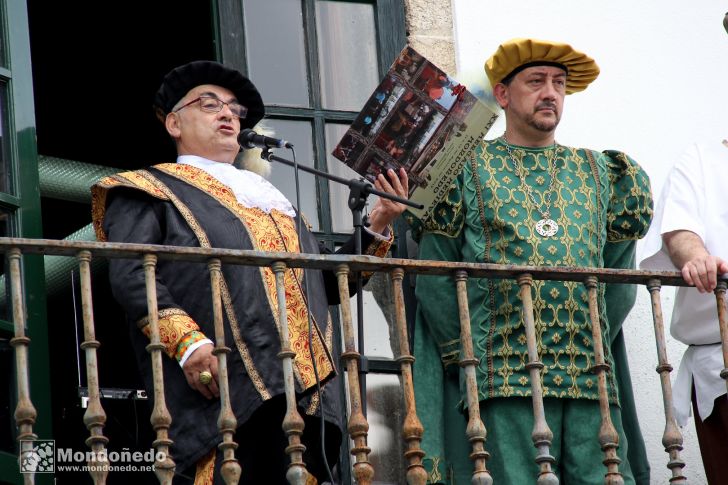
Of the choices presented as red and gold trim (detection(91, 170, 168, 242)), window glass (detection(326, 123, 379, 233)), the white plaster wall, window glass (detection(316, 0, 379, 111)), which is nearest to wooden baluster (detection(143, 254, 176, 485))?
red and gold trim (detection(91, 170, 168, 242))

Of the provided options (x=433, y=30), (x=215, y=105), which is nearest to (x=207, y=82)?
(x=215, y=105)

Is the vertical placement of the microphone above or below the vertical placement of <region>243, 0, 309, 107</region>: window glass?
below

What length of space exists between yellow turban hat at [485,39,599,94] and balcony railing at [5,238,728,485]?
1.10m

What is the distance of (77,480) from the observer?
23.6 ft

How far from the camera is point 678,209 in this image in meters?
5.69

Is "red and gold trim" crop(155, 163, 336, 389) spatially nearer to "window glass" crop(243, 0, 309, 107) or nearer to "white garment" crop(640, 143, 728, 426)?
"window glass" crop(243, 0, 309, 107)

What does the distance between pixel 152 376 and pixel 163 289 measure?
0.99 ft

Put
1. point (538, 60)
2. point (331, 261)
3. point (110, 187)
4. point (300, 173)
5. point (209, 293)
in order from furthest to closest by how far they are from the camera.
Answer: point (300, 173) → point (538, 60) → point (110, 187) → point (209, 293) → point (331, 261)

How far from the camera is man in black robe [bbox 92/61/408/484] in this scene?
5.11 m

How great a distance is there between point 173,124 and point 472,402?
155 centimetres

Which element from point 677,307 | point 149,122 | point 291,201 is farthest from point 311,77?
point 149,122

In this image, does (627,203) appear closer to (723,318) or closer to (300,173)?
(723,318)

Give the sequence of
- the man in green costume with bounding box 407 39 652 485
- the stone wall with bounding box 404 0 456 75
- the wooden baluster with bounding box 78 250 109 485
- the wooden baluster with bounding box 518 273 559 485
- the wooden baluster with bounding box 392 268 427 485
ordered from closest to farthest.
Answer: the wooden baluster with bounding box 78 250 109 485 < the wooden baluster with bounding box 392 268 427 485 < the wooden baluster with bounding box 518 273 559 485 < the man in green costume with bounding box 407 39 652 485 < the stone wall with bounding box 404 0 456 75

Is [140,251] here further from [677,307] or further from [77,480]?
[77,480]
